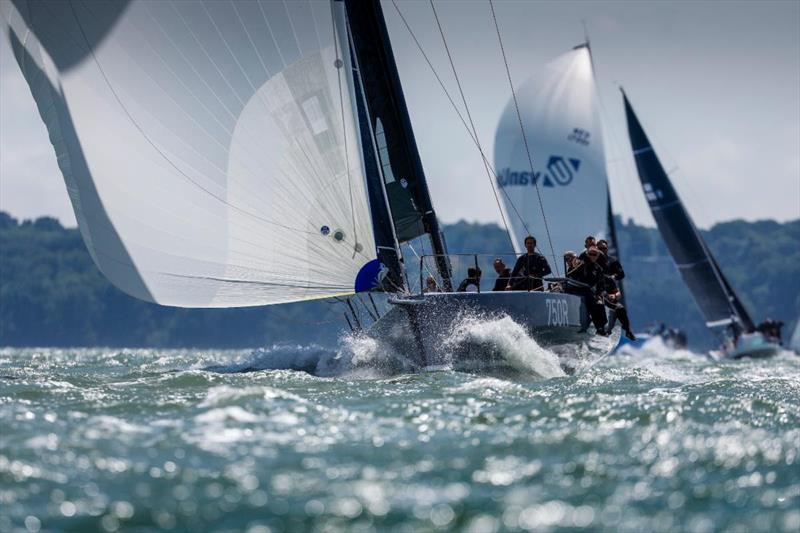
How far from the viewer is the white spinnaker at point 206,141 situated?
9.80 metres

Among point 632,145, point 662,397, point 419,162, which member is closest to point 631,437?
point 662,397

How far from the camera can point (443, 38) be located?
11.8 metres

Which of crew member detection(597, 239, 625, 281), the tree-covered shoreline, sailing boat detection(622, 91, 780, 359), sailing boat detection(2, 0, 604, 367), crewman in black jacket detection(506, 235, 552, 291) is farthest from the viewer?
the tree-covered shoreline

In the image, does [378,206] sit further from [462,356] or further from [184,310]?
[184,310]

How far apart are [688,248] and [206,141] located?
23.9m

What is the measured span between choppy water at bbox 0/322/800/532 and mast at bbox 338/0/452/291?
339cm

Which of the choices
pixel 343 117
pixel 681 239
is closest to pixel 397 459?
pixel 343 117

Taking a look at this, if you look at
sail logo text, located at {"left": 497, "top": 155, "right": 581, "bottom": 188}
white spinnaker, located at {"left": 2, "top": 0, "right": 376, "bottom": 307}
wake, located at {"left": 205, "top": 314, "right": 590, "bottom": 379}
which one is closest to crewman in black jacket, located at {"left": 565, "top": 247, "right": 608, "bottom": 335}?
wake, located at {"left": 205, "top": 314, "right": 590, "bottom": 379}

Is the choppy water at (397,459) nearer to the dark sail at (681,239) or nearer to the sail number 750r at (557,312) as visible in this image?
the sail number 750r at (557,312)

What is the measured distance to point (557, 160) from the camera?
80.5 feet

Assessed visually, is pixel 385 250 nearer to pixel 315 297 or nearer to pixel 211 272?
pixel 315 297

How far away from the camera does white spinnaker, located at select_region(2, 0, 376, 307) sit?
9.80 m

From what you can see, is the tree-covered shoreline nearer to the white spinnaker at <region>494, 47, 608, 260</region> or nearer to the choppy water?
the white spinnaker at <region>494, 47, 608, 260</region>

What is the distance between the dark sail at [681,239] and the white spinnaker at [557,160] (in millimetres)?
6409
